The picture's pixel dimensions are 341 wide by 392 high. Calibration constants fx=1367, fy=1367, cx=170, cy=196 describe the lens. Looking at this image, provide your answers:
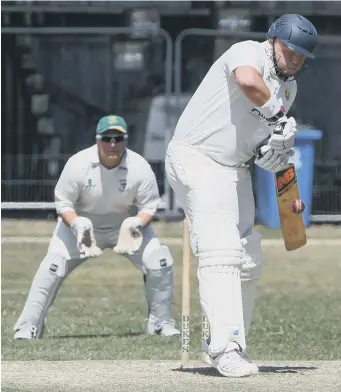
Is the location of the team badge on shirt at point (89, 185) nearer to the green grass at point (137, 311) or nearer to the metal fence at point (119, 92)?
the green grass at point (137, 311)

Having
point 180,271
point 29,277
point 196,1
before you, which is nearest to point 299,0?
point 196,1

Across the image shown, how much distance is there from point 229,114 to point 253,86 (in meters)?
0.30

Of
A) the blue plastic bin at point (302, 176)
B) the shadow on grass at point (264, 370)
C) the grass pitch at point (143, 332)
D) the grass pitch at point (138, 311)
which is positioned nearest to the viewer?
the grass pitch at point (143, 332)

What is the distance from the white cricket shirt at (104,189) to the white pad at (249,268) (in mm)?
2763

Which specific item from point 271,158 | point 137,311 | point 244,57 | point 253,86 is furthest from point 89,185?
point 253,86

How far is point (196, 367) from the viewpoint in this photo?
7508 mm

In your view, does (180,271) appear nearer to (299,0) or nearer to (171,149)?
(299,0)

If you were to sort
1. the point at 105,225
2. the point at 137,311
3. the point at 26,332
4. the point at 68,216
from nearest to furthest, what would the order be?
the point at 26,332 → the point at 68,216 → the point at 105,225 → the point at 137,311

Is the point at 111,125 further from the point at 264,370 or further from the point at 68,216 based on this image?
the point at 264,370

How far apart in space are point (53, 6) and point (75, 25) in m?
0.39

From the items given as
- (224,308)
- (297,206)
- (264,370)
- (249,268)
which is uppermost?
(297,206)

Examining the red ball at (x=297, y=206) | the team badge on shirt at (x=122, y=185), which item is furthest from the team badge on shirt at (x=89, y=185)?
the red ball at (x=297, y=206)

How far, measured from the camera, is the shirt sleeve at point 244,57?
6.98 m

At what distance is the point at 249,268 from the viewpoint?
7.36 metres
